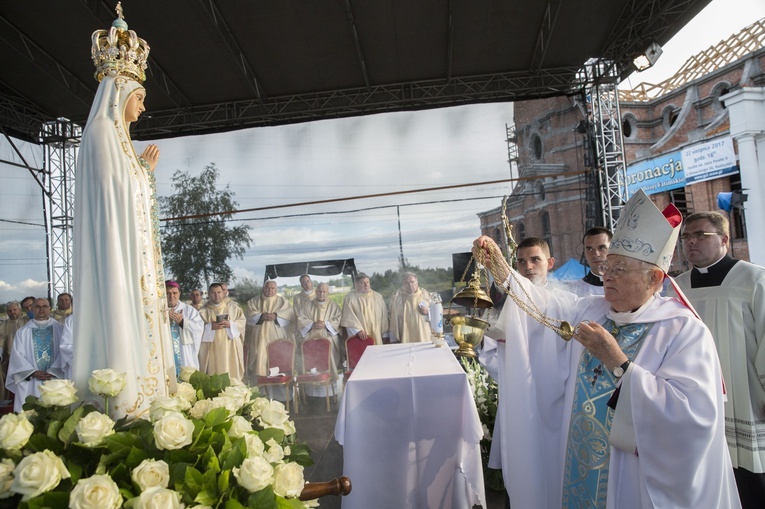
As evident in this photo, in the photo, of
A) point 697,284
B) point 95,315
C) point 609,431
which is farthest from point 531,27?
point 95,315

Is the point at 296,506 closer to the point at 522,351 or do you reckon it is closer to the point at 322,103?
the point at 522,351

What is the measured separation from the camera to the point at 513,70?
879 centimetres

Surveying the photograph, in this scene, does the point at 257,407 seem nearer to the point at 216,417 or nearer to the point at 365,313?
the point at 216,417

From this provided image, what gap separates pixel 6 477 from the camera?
1283mm

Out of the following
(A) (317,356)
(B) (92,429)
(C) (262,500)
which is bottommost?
(A) (317,356)

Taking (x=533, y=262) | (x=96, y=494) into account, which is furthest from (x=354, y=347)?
(x=96, y=494)

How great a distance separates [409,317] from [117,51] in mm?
7302

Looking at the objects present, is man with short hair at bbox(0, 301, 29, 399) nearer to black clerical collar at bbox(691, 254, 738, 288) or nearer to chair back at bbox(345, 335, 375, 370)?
chair back at bbox(345, 335, 375, 370)

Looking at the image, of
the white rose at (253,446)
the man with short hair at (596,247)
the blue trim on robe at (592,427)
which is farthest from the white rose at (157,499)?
the man with short hair at (596,247)

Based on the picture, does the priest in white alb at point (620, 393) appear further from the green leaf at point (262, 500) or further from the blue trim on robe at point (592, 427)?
the green leaf at point (262, 500)

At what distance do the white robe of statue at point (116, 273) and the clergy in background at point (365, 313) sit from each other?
22.3 feet

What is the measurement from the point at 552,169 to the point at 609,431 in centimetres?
844

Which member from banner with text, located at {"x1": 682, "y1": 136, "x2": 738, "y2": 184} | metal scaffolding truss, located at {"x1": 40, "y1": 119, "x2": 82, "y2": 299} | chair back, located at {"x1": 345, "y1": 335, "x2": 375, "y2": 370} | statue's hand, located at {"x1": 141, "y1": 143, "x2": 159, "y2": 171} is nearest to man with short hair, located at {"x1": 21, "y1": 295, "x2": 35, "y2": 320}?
metal scaffolding truss, located at {"x1": 40, "y1": 119, "x2": 82, "y2": 299}

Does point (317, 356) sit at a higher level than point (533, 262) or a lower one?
lower
